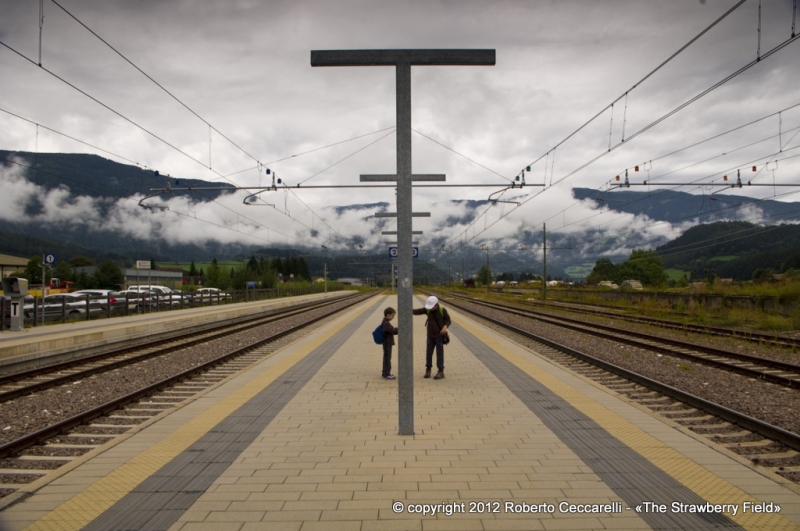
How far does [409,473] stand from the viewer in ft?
16.0

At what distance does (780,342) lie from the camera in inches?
645

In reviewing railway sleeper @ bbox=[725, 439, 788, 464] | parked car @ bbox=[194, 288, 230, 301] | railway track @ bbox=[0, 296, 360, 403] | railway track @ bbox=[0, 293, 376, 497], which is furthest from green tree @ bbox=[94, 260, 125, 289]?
railway sleeper @ bbox=[725, 439, 788, 464]

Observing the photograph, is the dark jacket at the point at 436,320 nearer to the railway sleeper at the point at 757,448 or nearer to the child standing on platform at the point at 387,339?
the child standing on platform at the point at 387,339

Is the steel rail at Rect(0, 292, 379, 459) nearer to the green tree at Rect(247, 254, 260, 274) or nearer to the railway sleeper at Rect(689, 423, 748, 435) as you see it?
the railway sleeper at Rect(689, 423, 748, 435)

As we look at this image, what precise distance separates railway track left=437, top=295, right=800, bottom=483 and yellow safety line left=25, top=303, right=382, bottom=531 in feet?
19.3

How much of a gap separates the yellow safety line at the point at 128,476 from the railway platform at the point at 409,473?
0.05 ft

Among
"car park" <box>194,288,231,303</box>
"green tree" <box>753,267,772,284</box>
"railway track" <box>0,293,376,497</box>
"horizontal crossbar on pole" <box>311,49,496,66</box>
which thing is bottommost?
"railway track" <box>0,293,376,497</box>

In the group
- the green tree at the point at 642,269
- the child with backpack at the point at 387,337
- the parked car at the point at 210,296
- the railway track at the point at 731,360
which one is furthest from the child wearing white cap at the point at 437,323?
the green tree at the point at 642,269

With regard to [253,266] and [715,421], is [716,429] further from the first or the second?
[253,266]

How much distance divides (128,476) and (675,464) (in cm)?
511

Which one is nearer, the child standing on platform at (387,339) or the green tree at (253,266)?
the child standing on platform at (387,339)

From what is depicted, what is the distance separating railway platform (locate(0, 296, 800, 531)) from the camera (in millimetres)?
4020

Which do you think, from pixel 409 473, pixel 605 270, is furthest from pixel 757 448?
pixel 605 270

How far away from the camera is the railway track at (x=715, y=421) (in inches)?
224
